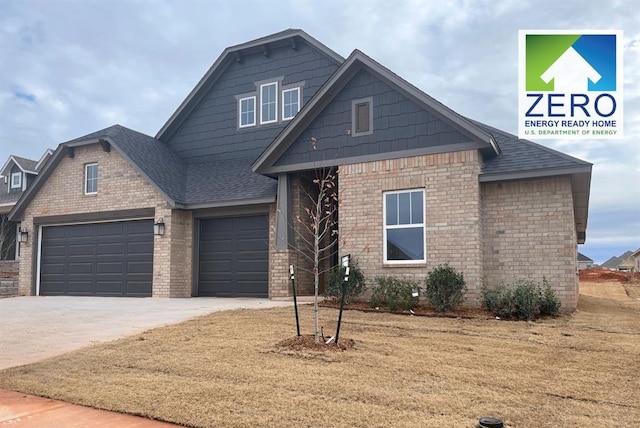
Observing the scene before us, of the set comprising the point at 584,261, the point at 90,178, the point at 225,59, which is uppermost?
the point at 225,59

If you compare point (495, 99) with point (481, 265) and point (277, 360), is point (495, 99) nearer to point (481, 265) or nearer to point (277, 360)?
point (481, 265)

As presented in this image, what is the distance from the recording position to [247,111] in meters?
17.9

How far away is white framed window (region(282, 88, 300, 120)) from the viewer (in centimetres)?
1691

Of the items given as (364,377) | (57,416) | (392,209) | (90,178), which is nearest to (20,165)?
(90,178)

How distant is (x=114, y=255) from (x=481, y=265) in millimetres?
11631

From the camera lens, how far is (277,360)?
6.33 m

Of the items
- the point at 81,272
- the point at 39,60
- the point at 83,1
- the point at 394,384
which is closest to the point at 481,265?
the point at 394,384

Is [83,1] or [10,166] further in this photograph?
[10,166]

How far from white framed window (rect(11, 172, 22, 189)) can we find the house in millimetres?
7007

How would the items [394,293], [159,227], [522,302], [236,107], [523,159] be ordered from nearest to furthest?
[522,302] < [394,293] < [523,159] < [159,227] < [236,107]

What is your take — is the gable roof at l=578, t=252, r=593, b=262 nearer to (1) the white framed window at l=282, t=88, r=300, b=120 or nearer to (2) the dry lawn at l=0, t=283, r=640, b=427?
(1) the white framed window at l=282, t=88, r=300, b=120

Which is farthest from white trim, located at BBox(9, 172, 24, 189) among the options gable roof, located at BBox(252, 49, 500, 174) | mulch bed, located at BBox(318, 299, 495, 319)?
mulch bed, located at BBox(318, 299, 495, 319)

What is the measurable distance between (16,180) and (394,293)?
834 inches

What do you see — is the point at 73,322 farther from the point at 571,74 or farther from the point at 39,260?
the point at 571,74
